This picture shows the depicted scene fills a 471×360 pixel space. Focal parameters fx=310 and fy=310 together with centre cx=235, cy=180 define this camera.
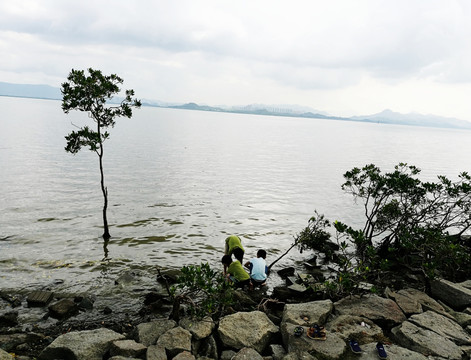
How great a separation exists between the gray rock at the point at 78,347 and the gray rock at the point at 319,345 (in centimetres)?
574

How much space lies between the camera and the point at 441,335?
404 inches

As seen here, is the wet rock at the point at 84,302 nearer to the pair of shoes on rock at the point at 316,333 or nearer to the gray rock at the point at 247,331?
the gray rock at the point at 247,331

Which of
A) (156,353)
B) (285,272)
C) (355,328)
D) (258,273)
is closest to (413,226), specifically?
(285,272)

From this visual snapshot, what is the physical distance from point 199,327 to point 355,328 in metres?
5.38

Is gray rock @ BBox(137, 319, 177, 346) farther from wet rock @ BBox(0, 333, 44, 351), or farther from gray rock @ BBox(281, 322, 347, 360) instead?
gray rock @ BBox(281, 322, 347, 360)

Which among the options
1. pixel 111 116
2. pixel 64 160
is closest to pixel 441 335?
pixel 111 116

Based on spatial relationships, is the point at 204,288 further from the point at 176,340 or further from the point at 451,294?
the point at 451,294

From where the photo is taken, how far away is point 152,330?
10758mm

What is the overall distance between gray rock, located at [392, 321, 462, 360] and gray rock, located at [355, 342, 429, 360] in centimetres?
56

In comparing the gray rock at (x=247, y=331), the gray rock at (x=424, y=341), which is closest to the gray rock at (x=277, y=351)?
the gray rock at (x=247, y=331)

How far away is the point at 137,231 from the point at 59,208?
9.57 meters

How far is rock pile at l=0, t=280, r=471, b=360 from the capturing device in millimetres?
9297

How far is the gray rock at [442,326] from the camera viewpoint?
1031 centimetres

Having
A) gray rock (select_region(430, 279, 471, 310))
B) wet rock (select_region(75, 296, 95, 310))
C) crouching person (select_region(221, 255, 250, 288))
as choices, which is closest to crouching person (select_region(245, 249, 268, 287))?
crouching person (select_region(221, 255, 250, 288))
